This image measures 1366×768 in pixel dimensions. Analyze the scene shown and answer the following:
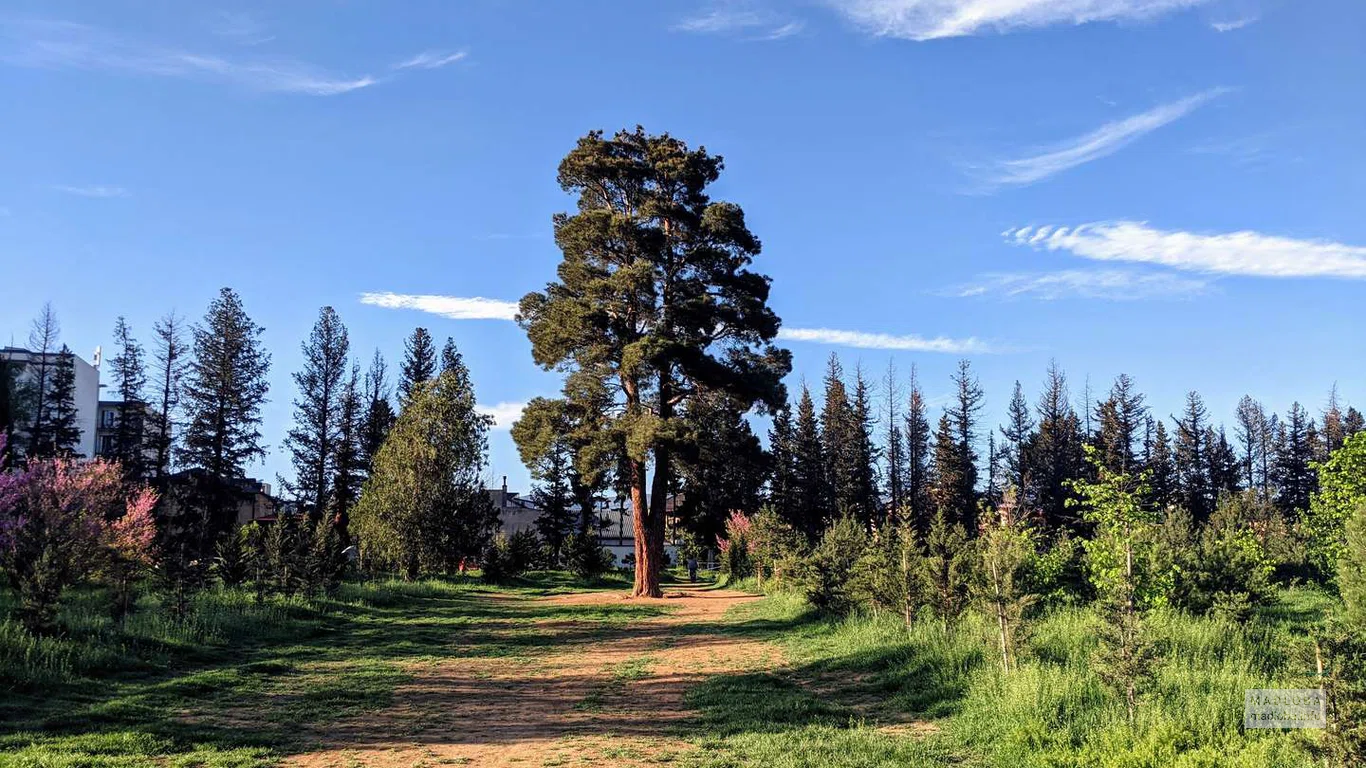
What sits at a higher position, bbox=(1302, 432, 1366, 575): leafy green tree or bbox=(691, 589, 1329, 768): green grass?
bbox=(1302, 432, 1366, 575): leafy green tree

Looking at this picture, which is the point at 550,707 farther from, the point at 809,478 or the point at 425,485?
the point at 809,478

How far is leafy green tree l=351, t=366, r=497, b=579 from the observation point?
2812cm

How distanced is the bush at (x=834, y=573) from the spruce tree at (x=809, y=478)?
4152cm

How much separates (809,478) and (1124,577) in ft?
183

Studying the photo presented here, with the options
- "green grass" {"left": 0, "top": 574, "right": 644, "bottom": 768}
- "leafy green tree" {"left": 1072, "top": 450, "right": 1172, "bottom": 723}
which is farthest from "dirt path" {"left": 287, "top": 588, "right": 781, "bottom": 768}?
"leafy green tree" {"left": 1072, "top": 450, "right": 1172, "bottom": 723}

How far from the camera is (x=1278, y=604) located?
16.0 meters

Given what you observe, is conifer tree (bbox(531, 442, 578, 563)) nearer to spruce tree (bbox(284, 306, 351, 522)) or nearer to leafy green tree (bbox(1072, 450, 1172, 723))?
spruce tree (bbox(284, 306, 351, 522))

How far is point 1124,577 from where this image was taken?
8.77 m

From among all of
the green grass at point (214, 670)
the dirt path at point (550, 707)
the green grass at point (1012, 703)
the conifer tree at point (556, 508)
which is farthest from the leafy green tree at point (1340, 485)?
the conifer tree at point (556, 508)

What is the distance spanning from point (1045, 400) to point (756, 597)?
182ft

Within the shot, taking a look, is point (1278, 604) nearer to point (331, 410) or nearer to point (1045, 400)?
point (331, 410)

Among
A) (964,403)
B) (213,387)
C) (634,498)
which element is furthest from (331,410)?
(964,403)

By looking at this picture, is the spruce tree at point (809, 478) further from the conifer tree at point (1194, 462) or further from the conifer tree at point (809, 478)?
the conifer tree at point (1194, 462)

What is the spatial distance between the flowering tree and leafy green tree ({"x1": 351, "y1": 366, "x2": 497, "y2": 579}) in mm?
12109
